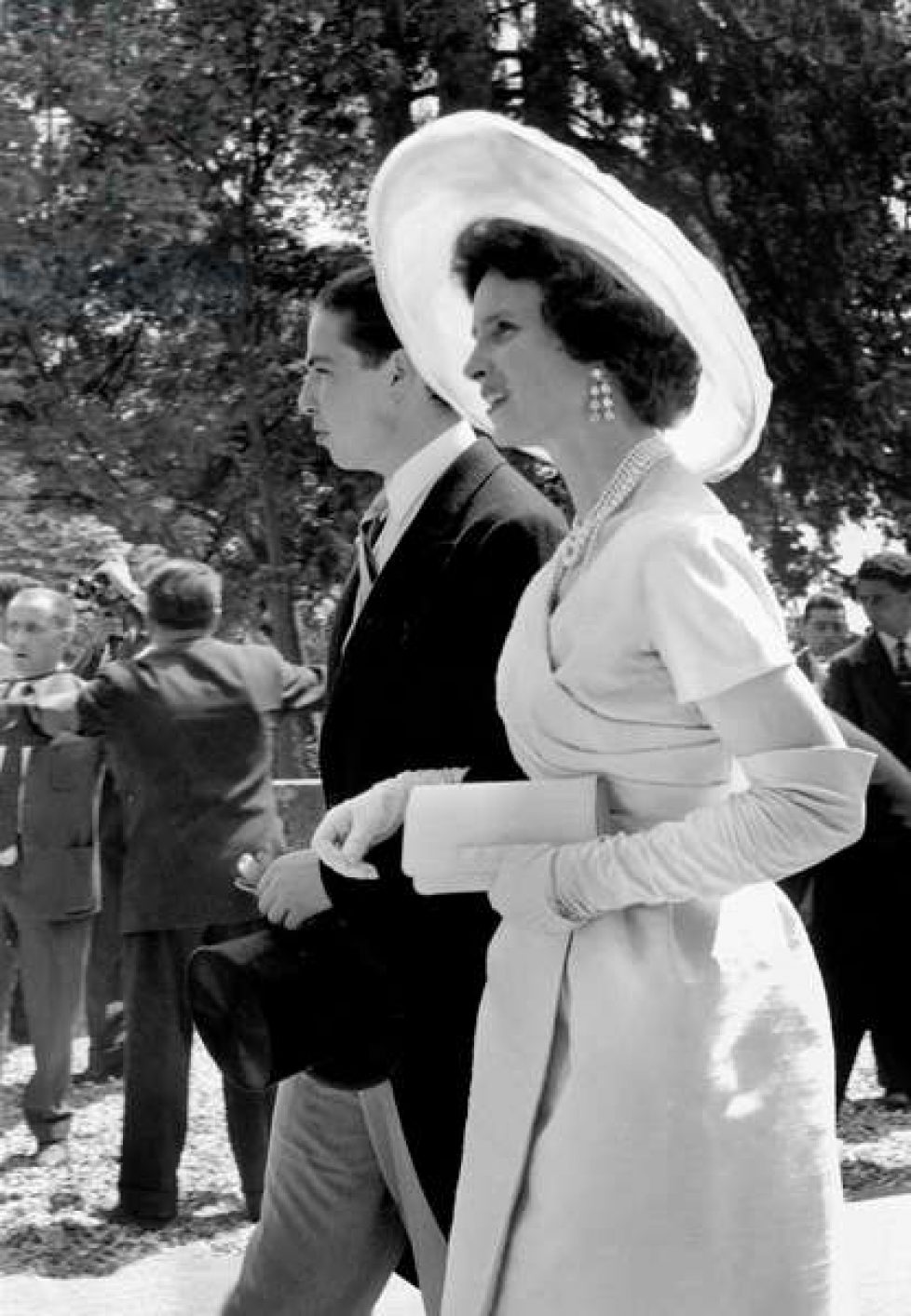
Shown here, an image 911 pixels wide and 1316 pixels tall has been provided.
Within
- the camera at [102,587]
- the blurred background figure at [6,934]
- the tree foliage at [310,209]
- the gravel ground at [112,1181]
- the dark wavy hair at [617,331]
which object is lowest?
the gravel ground at [112,1181]

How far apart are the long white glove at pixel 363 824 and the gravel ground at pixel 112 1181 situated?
9.38ft

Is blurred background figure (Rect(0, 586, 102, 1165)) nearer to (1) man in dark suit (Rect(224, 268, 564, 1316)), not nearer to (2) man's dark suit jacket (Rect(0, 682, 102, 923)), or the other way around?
(2) man's dark suit jacket (Rect(0, 682, 102, 923))

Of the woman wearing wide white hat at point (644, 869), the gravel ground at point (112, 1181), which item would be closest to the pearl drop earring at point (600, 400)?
the woman wearing wide white hat at point (644, 869)

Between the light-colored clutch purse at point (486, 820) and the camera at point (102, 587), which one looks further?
the camera at point (102, 587)

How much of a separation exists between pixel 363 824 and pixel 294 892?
197mm

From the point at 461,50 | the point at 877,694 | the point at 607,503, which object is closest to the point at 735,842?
the point at 607,503

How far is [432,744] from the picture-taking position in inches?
93.7

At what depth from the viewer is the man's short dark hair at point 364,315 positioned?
2662mm

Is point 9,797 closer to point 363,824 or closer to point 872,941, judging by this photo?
point 872,941

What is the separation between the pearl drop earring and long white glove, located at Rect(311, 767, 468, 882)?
0.44 meters

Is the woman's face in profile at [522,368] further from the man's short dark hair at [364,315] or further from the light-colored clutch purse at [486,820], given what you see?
the man's short dark hair at [364,315]

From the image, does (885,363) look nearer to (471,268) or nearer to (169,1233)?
(169,1233)

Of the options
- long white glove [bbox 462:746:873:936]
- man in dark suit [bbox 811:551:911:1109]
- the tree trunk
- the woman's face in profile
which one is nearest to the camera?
man in dark suit [bbox 811:551:911:1109]

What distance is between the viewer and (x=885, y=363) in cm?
1217
